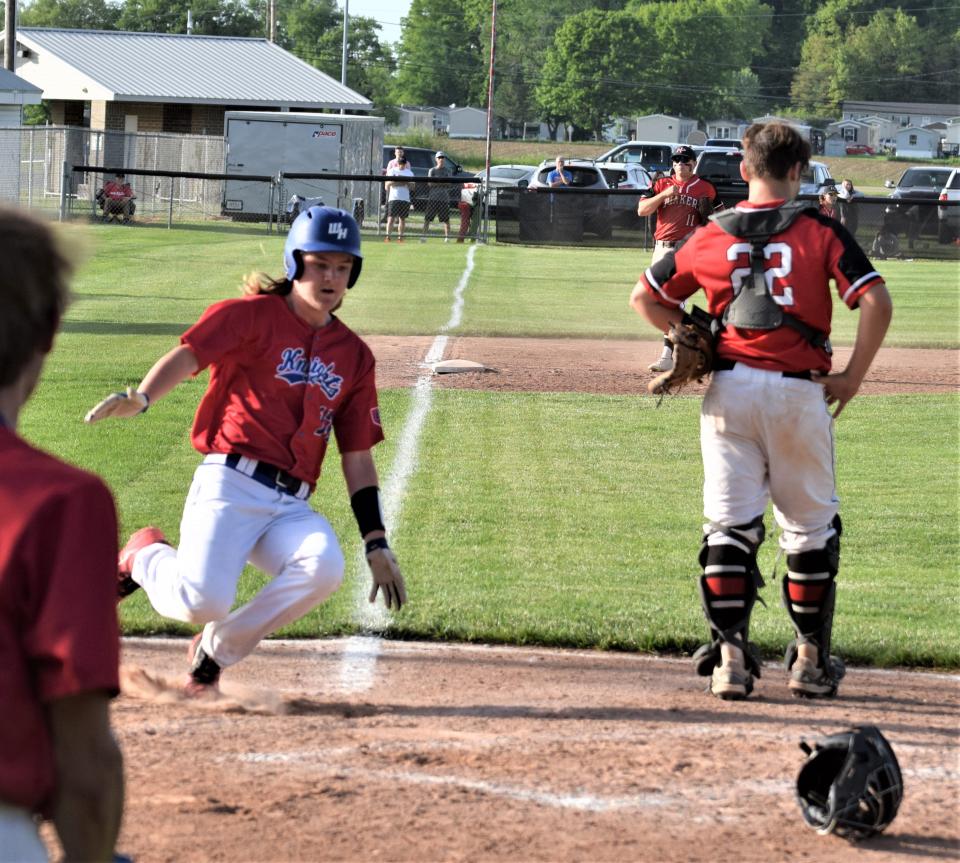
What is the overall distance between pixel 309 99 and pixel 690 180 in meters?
36.2

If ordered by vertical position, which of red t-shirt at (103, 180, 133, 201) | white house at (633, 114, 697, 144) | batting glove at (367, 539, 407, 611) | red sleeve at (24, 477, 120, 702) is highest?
white house at (633, 114, 697, 144)

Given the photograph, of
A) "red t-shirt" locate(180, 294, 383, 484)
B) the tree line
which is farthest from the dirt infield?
the tree line

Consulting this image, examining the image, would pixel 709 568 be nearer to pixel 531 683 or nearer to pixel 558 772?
pixel 531 683

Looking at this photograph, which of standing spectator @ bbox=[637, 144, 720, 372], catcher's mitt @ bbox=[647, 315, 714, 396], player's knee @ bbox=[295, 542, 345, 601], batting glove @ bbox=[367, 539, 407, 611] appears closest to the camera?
player's knee @ bbox=[295, 542, 345, 601]

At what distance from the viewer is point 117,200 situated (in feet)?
111

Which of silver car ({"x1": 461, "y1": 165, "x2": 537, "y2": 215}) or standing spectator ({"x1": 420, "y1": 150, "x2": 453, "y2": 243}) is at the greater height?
silver car ({"x1": 461, "y1": 165, "x2": 537, "y2": 215})

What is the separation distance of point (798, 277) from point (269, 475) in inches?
79.1

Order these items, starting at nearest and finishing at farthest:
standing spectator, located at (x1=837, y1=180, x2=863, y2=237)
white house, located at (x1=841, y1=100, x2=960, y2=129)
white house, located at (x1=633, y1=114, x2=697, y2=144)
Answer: standing spectator, located at (x1=837, y1=180, x2=863, y2=237) → white house, located at (x1=633, y1=114, x2=697, y2=144) → white house, located at (x1=841, y1=100, x2=960, y2=129)

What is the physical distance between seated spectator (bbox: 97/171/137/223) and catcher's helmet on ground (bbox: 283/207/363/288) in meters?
30.1

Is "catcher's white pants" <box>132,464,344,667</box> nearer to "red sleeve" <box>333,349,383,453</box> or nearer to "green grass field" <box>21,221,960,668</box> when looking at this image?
"red sleeve" <box>333,349,383,453</box>

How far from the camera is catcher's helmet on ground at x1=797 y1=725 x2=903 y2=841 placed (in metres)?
3.88

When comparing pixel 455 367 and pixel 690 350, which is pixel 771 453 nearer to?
pixel 690 350

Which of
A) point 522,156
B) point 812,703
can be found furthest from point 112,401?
point 522,156

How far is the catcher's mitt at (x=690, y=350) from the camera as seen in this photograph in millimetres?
5219
